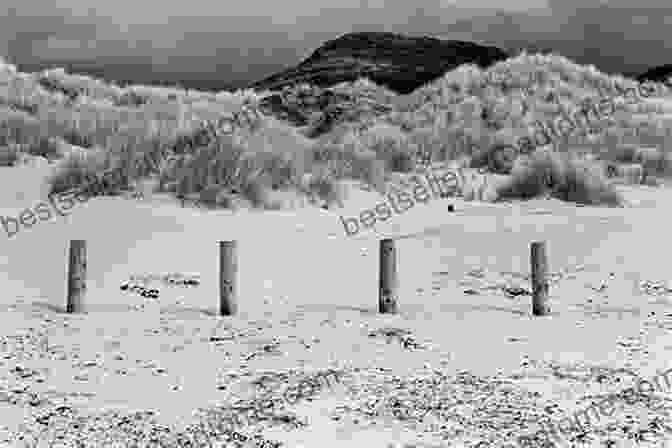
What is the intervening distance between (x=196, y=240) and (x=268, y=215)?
1930 millimetres

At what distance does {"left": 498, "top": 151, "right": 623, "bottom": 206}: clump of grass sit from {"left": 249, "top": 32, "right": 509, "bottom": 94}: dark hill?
22425 millimetres

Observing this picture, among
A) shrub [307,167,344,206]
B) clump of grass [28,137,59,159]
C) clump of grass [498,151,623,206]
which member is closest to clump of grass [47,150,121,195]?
clump of grass [28,137,59,159]

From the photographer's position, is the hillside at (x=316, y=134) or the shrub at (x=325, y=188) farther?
the shrub at (x=325, y=188)

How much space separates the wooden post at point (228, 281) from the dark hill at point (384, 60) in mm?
29631

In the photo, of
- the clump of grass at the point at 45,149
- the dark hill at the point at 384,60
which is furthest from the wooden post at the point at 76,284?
the dark hill at the point at 384,60

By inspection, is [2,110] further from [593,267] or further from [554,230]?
[593,267]

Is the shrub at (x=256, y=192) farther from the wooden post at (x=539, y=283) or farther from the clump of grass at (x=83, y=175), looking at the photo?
the wooden post at (x=539, y=283)

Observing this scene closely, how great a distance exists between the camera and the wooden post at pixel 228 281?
7.48 meters

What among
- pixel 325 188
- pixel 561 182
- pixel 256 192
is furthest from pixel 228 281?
pixel 561 182

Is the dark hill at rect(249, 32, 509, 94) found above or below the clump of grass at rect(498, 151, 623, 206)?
above

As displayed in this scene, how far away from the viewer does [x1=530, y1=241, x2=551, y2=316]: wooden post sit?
7.41 metres

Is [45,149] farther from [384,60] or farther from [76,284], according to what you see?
[384,60]

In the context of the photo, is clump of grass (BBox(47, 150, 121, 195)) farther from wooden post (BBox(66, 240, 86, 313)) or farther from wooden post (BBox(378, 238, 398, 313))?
wooden post (BBox(378, 238, 398, 313))

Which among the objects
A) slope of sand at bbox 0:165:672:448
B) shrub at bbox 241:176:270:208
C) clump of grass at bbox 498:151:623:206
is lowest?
slope of sand at bbox 0:165:672:448
